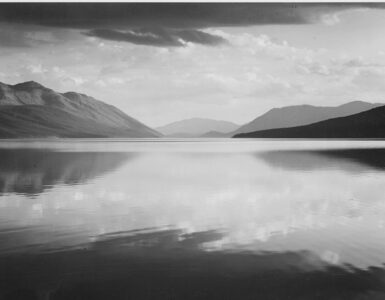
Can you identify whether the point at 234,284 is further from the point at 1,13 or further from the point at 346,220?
the point at 1,13

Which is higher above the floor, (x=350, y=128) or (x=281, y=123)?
(x=281, y=123)

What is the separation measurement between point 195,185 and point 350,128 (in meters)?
103

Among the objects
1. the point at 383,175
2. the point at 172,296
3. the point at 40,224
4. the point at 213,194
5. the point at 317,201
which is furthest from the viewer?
the point at 383,175

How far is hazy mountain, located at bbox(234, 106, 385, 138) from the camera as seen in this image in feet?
349

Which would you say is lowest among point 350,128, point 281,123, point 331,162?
point 331,162

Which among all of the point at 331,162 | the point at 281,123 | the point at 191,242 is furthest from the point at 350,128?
the point at 191,242

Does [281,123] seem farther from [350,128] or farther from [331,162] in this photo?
[331,162]

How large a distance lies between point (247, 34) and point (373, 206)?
9.80 meters

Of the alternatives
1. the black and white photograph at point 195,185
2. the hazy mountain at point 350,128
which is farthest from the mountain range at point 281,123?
the black and white photograph at point 195,185

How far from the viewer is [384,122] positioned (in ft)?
344

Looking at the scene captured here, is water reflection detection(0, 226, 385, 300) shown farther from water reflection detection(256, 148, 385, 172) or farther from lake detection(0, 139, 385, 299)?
water reflection detection(256, 148, 385, 172)

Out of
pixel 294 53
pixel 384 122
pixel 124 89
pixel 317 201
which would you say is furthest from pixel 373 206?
pixel 384 122

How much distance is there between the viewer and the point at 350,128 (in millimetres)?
110625

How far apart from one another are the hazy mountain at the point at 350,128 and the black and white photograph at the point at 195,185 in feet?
288
